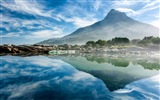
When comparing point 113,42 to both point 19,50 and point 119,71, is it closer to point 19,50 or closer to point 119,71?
point 19,50

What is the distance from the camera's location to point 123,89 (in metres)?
12.3

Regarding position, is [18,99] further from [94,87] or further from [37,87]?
[94,87]

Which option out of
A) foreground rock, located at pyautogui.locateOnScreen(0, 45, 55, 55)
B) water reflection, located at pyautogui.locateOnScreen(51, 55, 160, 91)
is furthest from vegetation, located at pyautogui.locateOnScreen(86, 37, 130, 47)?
water reflection, located at pyautogui.locateOnScreen(51, 55, 160, 91)

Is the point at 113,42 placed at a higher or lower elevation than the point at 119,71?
higher

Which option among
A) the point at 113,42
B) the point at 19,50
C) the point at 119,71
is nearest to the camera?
the point at 119,71

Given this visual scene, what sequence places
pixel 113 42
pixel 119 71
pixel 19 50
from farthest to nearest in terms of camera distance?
pixel 113 42, pixel 19 50, pixel 119 71

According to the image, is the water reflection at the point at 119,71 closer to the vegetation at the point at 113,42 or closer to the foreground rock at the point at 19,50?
the foreground rock at the point at 19,50

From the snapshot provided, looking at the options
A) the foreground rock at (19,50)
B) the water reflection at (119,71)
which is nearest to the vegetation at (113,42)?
the foreground rock at (19,50)

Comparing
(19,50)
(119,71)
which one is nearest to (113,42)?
(19,50)

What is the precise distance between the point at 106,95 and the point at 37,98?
3976 mm

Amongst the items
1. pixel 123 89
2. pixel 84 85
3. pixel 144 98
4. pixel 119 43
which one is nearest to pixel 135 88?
pixel 123 89

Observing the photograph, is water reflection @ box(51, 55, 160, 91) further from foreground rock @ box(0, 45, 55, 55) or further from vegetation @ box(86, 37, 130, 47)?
vegetation @ box(86, 37, 130, 47)

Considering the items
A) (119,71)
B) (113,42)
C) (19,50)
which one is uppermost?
(113,42)

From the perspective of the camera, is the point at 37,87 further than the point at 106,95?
Yes
